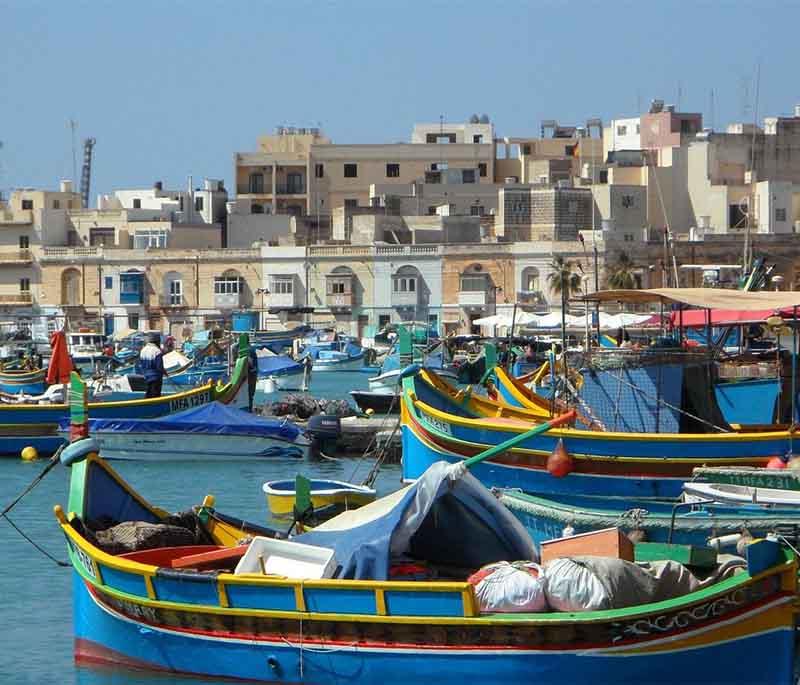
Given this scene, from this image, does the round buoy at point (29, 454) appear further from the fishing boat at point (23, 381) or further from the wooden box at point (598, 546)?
the wooden box at point (598, 546)

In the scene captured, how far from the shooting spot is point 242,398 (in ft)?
117

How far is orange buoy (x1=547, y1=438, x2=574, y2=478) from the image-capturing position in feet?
66.5

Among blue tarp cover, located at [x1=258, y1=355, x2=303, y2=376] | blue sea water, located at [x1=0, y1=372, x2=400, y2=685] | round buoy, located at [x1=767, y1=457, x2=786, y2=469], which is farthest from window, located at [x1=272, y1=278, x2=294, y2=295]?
round buoy, located at [x1=767, y1=457, x2=786, y2=469]

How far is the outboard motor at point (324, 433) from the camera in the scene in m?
32.1

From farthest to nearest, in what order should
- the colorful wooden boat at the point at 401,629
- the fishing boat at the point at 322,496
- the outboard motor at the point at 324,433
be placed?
1. the outboard motor at the point at 324,433
2. the fishing boat at the point at 322,496
3. the colorful wooden boat at the point at 401,629

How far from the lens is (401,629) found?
41.6 ft

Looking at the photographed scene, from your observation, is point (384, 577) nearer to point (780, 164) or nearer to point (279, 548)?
point (279, 548)

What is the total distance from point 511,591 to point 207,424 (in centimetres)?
1913

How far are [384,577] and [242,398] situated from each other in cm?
2274

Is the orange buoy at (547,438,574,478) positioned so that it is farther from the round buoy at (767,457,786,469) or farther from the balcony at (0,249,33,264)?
the balcony at (0,249,33,264)

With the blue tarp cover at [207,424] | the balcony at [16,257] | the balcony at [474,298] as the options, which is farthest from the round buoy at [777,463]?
the balcony at [16,257]

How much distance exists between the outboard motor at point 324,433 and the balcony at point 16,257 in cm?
5308

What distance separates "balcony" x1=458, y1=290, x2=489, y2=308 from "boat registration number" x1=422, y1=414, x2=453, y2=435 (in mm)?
54200

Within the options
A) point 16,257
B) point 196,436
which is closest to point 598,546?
point 196,436
